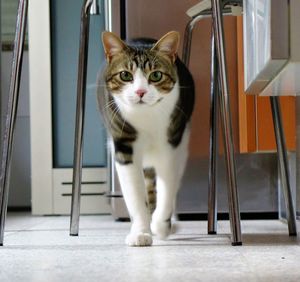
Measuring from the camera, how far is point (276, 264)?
0.99 m

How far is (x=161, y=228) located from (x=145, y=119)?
0.88 feet

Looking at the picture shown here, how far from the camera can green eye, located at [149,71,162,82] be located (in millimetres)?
1422

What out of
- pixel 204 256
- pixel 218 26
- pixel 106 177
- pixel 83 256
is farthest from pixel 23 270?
pixel 106 177

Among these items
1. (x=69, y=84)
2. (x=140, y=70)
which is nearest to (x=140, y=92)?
(x=140, y=70)

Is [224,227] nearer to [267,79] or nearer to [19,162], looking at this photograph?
[267,79]

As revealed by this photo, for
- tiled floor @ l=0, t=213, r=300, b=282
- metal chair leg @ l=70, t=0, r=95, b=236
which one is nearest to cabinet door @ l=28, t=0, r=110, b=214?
Answer: tiled floor @ l=0, t=213, r=300, b=282

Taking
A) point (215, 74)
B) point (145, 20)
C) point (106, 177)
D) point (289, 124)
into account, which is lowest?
point (106, 177)

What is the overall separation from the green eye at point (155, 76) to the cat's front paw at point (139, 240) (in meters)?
0.38

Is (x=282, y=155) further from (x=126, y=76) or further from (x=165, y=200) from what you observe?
(x=126, y=76)

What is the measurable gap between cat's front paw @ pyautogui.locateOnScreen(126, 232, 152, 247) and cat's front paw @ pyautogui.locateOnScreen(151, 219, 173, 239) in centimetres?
12

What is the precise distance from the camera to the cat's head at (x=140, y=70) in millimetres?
1401

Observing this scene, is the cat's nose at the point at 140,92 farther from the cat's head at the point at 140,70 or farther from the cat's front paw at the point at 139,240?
the cat's front paw at the point at 139,240

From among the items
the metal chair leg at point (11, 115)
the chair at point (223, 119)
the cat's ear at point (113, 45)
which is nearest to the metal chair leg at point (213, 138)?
the chair at point (223, 119)

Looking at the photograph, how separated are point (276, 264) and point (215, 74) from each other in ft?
2.02
